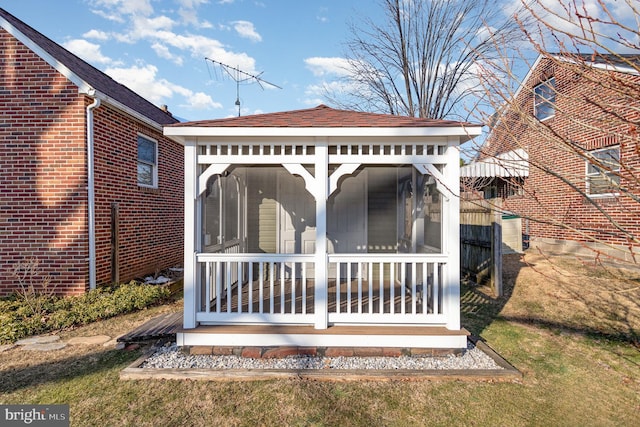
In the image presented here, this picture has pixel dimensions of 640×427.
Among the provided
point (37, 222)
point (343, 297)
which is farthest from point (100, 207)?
point (343, 297)

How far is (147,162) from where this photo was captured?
7.50 m

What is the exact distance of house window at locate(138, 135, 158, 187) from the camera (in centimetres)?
734

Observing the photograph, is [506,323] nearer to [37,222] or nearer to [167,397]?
[167,397]

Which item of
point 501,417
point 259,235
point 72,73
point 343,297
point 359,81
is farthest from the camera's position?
point 359,81

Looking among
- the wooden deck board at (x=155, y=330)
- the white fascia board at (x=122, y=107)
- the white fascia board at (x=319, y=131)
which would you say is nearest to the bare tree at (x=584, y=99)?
the white fascia board at (x=319, y=131)

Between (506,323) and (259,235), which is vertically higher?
(259,235)

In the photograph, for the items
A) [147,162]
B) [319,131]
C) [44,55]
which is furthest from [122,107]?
[319,131]

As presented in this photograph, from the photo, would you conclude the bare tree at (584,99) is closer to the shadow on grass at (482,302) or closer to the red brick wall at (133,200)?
the shadow on grass at (482,302)

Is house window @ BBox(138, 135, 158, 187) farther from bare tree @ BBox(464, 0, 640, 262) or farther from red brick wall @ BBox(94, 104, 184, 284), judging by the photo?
bare tree @ BBox(464, 0, 640, 262)

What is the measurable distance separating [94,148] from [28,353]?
3.58 m

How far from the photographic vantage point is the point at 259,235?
6.59 metres

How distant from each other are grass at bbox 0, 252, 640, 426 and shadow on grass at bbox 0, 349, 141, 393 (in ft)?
0.04
